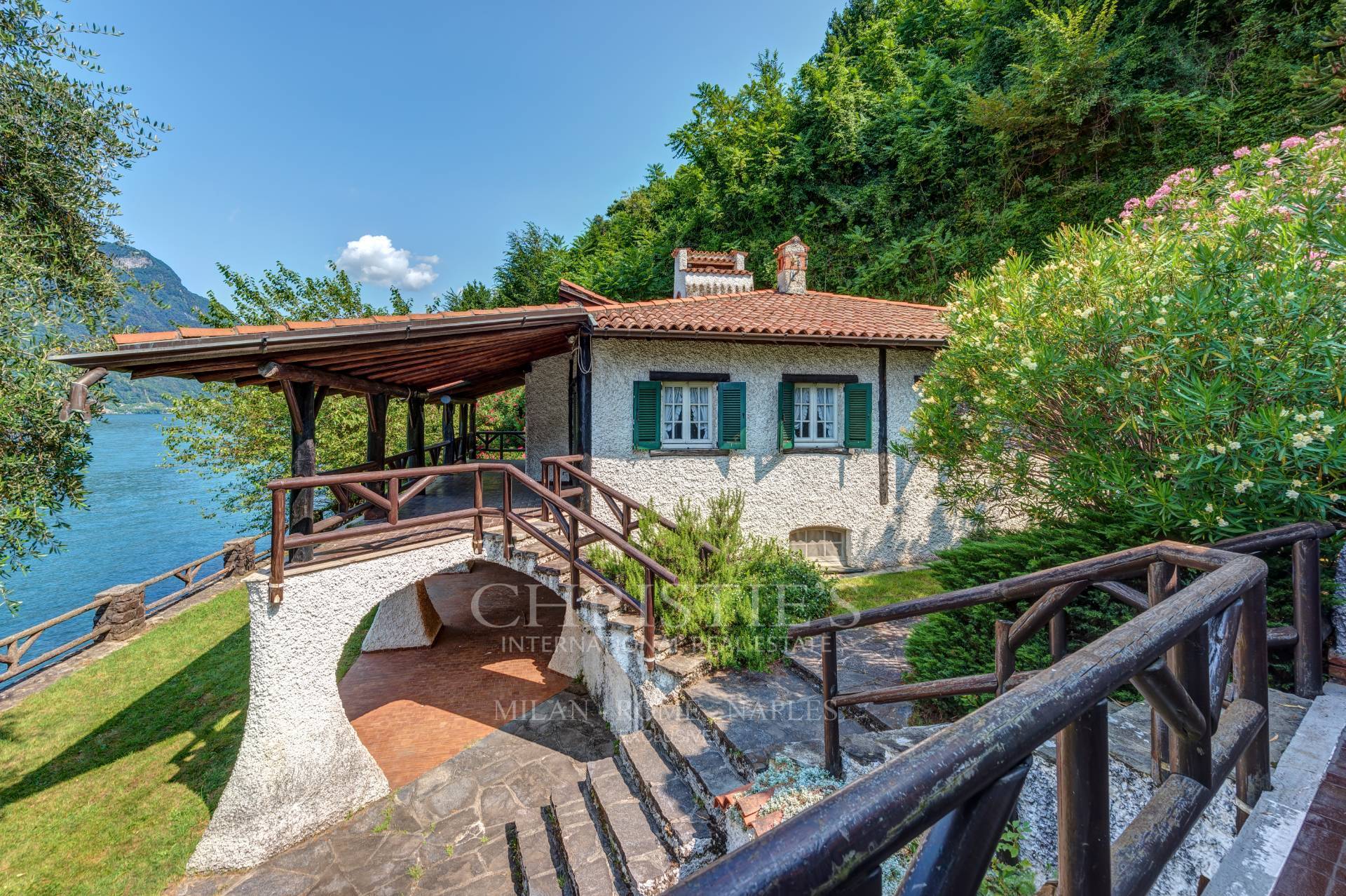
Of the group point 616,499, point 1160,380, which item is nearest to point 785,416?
point 616,499

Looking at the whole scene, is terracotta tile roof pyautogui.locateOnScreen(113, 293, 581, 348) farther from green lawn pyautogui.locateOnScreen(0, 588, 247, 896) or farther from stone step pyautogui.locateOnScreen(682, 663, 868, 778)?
green lawn pyautogui.locateOnScreen(0, 588, 247, 896)

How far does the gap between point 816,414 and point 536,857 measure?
719 centimetres

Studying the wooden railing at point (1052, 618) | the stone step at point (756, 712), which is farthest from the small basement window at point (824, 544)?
the wooden railing at point (1052, 618)

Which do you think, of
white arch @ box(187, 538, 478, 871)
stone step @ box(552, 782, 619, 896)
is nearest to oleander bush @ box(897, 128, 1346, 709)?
stone step @ box(552, 782, 619, 896)

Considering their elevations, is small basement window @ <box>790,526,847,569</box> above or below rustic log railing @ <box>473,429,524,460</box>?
below

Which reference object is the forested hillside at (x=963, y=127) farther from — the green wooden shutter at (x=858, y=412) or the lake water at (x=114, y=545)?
the lake water at (x=114, y=545)

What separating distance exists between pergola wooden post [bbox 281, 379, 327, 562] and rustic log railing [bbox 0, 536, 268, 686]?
687 centimetres

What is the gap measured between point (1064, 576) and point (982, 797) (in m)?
1.43

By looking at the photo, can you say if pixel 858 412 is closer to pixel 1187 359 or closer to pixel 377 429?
pixel 1187 359

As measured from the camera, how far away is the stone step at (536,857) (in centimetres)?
413

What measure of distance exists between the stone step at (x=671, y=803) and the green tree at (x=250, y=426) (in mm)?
14221

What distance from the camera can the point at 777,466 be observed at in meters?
8.93

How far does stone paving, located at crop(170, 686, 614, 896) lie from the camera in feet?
14.5

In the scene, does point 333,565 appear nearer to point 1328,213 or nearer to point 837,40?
point 1328,213
